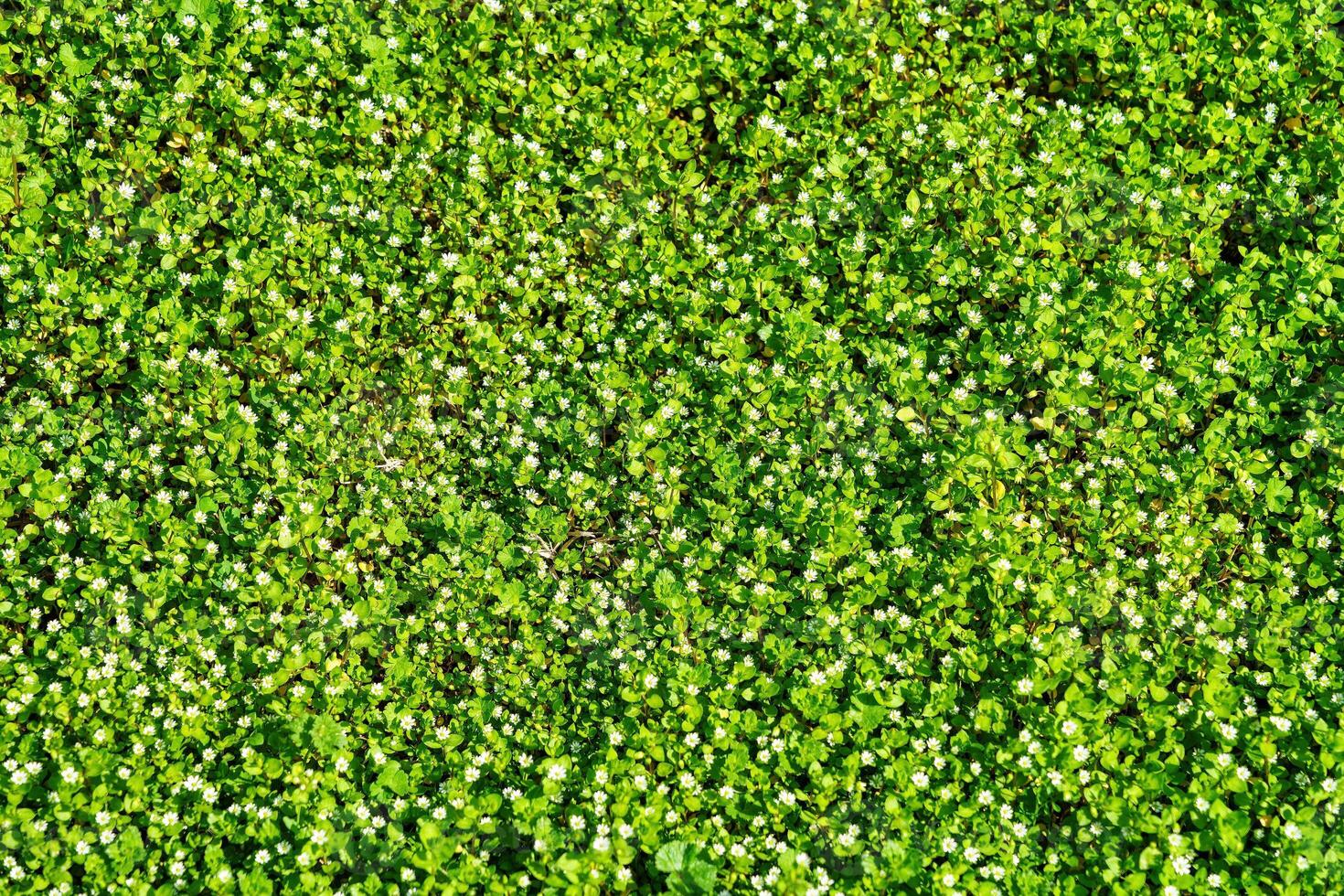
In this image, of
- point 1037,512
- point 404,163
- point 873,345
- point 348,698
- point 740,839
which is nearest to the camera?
point 740,839

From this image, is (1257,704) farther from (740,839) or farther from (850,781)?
(740,839)

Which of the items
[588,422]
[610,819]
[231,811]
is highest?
[588,422]

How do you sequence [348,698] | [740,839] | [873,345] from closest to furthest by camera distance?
1. [740,839]
2. [348,698]
3. [873,345]

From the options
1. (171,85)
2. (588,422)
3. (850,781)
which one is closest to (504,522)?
(588,422)

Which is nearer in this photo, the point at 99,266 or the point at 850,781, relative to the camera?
the point at 850,781

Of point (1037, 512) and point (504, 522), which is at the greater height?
point (1037, 512)

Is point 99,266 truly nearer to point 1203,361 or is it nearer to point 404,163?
point 404,163
